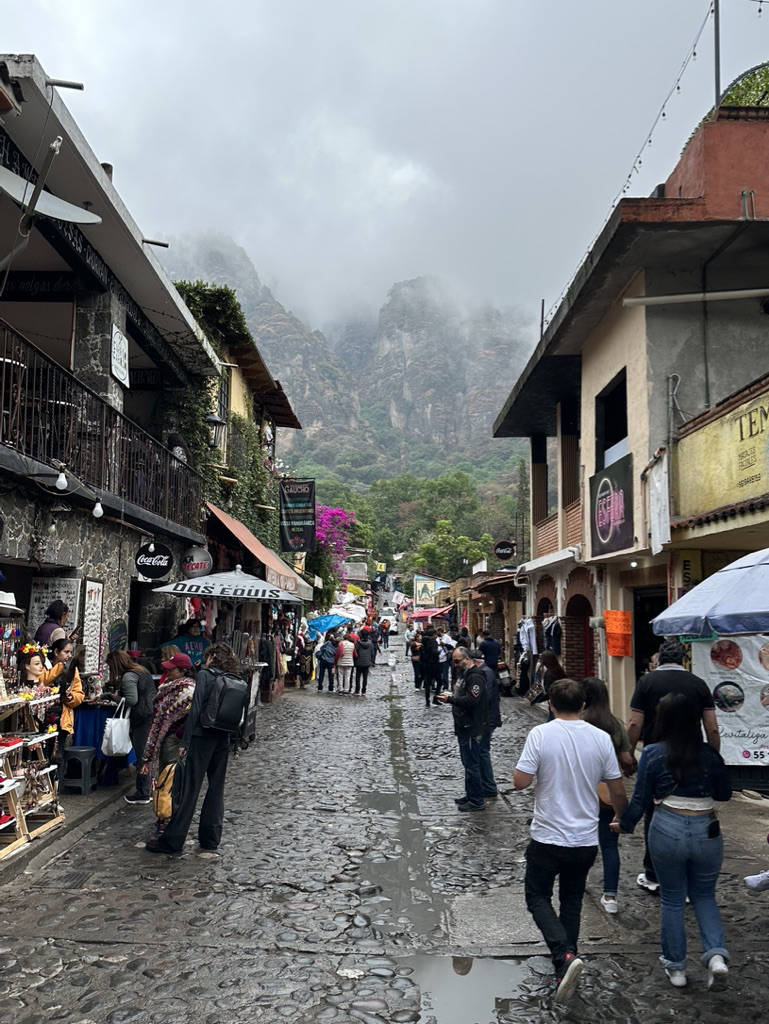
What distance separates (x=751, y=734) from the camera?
727 cm

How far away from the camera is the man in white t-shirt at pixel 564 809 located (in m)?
4.17

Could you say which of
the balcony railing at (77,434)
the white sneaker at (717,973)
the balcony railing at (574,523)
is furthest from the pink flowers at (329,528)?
the white sneaker at (717,973)

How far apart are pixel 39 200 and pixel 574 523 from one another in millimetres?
11838

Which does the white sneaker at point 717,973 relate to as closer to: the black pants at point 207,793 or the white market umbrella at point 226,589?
the black pants at point 207,793

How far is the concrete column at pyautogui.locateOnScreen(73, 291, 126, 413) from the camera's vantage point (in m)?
11.8

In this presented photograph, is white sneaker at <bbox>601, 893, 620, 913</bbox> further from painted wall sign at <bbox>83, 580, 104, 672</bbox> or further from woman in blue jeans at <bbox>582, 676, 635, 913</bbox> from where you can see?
painted wall sign at <bbox>83, 580, 104, 672</bbox>

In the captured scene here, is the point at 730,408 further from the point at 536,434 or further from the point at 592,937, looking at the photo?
the point at 536,434

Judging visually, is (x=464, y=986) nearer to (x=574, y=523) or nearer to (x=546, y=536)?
(x=574, y=523)

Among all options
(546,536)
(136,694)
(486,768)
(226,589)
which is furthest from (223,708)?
(546,536)

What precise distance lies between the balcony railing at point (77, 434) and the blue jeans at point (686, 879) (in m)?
6.61

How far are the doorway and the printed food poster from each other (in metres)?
6.57

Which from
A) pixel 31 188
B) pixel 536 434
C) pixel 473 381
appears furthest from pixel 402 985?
pixel 473 381

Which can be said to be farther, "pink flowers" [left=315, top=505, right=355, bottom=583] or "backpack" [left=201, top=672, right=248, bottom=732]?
"pink flowers" [left=315, top=505, right=355, bottom=583]

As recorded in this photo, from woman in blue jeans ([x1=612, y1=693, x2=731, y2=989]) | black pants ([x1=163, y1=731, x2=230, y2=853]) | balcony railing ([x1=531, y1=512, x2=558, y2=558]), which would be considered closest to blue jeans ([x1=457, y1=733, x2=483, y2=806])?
black pants ([x1=163, y1=731, x2=230, y2=853])
